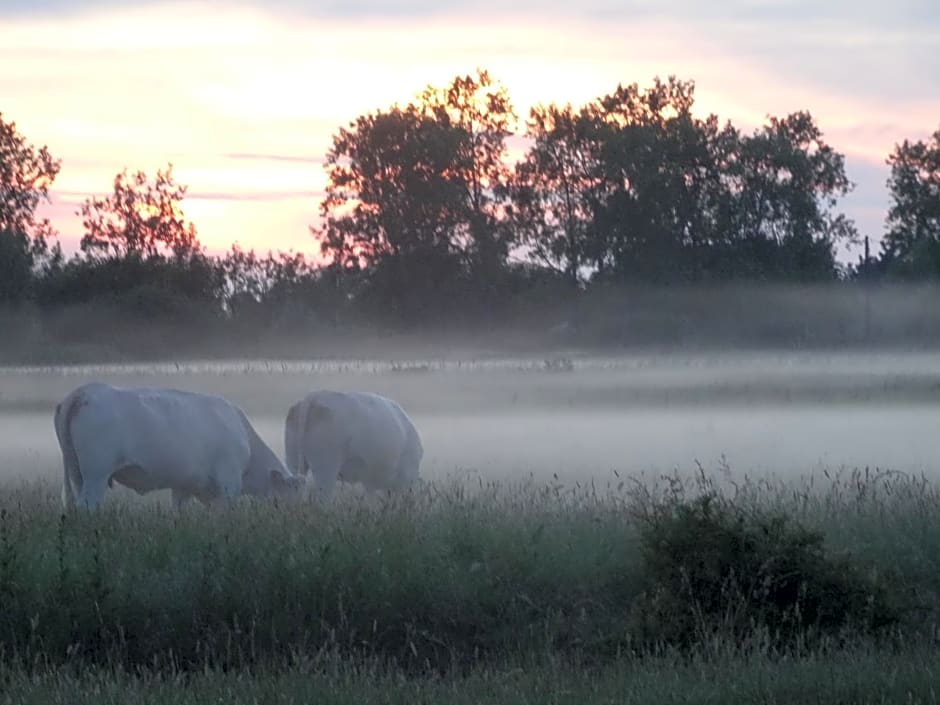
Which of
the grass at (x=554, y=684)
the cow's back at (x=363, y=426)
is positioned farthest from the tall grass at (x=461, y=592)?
the cow's back at (x=363, y=426)

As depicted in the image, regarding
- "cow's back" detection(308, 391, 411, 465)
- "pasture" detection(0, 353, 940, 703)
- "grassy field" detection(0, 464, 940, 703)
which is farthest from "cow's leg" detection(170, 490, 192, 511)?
"grassy field" detection(0, 464, 940, 703)

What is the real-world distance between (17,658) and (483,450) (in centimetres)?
1588

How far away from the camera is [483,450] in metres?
25.0

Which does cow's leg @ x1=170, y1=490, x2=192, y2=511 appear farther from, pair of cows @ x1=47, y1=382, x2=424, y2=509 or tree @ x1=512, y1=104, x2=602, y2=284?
tree @ x1=512, y1=104, x2=602, y2=284

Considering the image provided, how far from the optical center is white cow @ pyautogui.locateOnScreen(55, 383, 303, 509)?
52.2 feet

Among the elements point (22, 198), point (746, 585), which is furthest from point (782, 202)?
point (746, 585)

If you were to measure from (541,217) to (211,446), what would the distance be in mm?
52160

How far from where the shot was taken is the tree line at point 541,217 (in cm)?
6475

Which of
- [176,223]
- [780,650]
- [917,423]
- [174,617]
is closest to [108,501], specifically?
[174,617]

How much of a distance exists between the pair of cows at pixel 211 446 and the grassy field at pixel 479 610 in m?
3.52

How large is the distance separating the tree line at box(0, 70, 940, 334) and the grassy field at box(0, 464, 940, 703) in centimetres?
5203

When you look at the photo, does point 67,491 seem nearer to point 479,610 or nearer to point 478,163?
point 479,610

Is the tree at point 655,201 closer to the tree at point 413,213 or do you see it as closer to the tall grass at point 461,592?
the tree at point 413,213

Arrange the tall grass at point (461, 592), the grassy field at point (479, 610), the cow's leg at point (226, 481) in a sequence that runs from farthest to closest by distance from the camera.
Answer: the cow's leg at point (226, 481), the tall grass at point (461, 592), the grassy field at point (479, 610)
